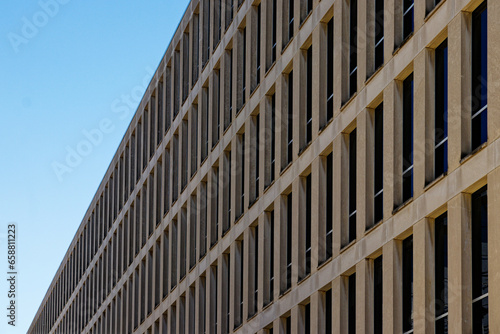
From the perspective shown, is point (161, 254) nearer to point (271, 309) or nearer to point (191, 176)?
point (191, 176)

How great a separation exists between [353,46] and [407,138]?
17.6 ft

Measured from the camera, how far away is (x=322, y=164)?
113ft

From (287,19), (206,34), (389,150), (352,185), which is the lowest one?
(389,150)

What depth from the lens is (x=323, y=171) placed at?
34375mm

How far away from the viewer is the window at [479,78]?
24.9 metres

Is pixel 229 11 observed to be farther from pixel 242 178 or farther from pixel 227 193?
pixel 227 193

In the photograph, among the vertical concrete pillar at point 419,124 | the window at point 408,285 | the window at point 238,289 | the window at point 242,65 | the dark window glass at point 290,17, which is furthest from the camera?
the window at point 242,65

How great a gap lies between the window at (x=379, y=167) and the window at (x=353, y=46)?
211 centimetres

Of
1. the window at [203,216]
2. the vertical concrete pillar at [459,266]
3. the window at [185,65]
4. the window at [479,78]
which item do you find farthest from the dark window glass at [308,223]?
the window at [185,65]

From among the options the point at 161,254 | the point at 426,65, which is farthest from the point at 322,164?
the point at 161,254

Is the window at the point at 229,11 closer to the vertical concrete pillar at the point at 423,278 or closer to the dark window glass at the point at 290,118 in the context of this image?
the dark window glass at the point at 290,118

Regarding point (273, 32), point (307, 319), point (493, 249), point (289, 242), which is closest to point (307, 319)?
point (307, 319)

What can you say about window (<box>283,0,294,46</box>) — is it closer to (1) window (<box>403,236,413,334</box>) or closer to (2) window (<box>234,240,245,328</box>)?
(2) window (<box>234,240,245,328</box>)

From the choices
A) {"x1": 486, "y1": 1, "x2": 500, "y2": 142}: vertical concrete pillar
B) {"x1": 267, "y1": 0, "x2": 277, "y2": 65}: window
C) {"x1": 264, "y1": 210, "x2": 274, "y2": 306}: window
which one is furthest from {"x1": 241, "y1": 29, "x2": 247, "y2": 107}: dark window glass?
{"x1": 486, "y1": 1, "x2": 500, "y2": 142}: vertical concrete pillar
